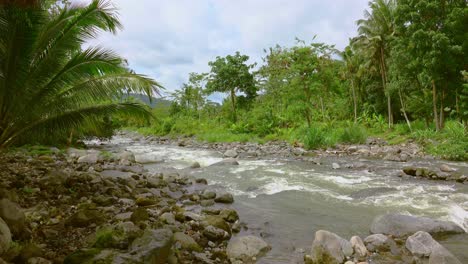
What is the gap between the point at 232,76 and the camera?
26.5 metres

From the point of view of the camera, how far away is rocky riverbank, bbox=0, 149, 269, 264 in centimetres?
338

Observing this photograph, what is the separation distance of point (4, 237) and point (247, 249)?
284cm

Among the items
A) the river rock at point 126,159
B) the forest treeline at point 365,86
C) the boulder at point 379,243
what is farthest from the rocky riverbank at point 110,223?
the forest treeline at point 365,86

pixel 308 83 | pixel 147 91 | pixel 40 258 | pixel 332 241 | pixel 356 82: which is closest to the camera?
pixel 40 258

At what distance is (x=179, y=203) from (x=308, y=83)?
1577 cm

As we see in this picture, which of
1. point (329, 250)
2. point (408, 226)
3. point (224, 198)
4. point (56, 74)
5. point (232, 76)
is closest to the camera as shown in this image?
point (329, 250)

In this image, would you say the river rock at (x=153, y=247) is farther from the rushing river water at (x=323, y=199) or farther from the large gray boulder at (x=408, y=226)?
the large gray boulder at (x=408, y=226)

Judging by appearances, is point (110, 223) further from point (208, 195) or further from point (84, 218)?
point (208, 195)

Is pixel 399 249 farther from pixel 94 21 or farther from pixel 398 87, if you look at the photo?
pixel 398 87

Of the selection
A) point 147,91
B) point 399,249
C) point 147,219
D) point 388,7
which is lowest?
point 399,249

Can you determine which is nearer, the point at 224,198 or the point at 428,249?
the point at 428,249

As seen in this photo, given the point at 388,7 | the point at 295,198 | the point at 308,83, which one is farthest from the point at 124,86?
the point at 388,7

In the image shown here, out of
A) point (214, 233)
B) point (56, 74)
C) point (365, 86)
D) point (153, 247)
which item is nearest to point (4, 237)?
point (153, 247)

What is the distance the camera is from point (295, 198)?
302 inches
